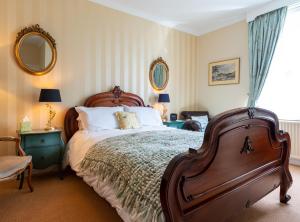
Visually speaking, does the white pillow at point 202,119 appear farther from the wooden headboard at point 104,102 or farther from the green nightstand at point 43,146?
the green nightstand at point 43,146

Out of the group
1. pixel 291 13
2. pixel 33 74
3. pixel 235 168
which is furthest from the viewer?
pixel 291 13

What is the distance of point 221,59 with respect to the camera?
474 centimetres

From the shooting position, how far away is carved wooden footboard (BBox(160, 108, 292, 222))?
4.00ft

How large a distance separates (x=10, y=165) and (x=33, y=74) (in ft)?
4.77

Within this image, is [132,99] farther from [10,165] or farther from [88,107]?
Answer: [10,165]

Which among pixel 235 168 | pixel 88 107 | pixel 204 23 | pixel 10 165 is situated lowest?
pixel 10 165

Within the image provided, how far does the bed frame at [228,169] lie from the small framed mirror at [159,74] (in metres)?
2.76

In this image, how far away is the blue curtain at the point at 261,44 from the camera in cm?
366

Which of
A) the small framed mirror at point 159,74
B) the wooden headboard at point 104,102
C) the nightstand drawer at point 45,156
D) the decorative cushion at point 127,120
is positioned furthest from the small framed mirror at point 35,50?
the small framed mirror at point 159,74

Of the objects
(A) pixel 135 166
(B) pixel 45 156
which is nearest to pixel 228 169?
(A) pixel 135 166

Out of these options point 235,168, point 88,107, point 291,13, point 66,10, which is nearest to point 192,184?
point 235,168

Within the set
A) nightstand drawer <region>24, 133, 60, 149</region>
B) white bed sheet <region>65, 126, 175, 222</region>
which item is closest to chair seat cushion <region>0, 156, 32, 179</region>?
nightstand drawer <region>24, 133, 60, 149</region>

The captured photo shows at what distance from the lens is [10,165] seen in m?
2.15

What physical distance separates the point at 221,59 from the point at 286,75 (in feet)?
4.60
